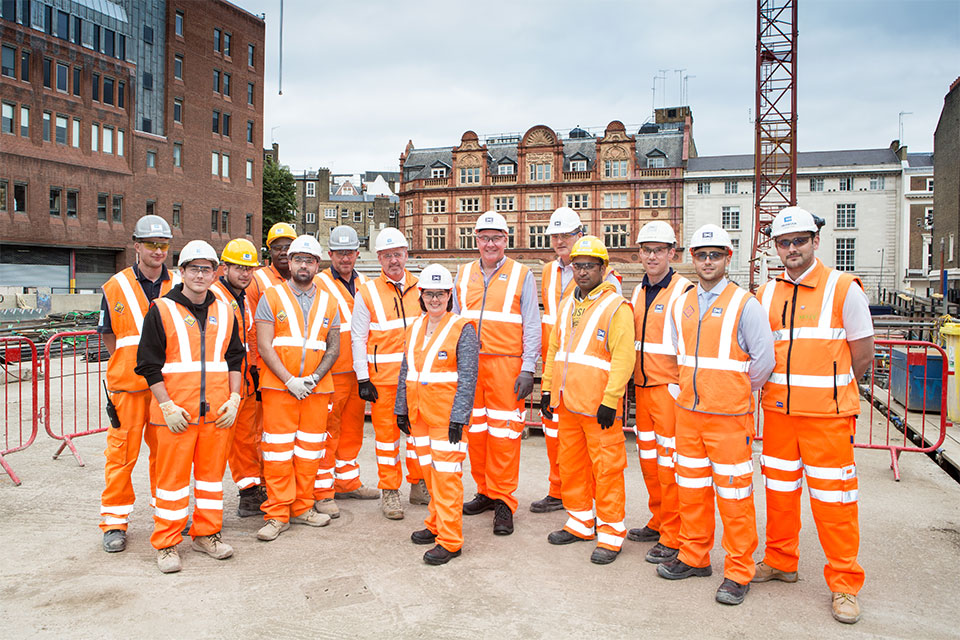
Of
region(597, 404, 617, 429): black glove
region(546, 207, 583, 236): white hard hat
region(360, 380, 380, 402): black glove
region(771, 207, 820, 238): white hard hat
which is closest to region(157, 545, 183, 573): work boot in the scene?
region(360, 380, 380, 402): black glove

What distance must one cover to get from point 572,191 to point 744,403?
5216cm

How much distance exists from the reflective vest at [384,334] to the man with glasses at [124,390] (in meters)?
1.73

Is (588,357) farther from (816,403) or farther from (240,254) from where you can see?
(240,254)

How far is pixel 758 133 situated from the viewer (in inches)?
1548

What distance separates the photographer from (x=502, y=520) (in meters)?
5.49

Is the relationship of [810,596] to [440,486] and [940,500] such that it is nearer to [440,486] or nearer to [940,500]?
[440,486]

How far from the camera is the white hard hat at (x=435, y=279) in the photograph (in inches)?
199

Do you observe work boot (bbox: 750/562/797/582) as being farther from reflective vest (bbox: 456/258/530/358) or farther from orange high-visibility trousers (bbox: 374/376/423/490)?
orange high-visibility trousers (bbox: 374/376/423/490)

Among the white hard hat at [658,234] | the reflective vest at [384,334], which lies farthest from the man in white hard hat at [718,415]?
the reflective vest at [384,334]

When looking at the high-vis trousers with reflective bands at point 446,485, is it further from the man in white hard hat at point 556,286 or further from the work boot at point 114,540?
the work boot at point 114,540

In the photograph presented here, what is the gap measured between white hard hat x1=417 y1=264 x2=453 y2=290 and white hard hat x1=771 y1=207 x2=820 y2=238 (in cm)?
227

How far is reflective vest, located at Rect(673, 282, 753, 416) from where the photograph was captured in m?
4.34

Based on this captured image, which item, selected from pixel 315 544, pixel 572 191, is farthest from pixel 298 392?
pixel 572 191

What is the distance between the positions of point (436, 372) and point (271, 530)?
72.2 inches
